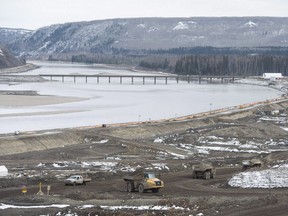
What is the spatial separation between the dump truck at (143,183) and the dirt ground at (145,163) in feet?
1.73

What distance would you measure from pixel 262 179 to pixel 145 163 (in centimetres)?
1475

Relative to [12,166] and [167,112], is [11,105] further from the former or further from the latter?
[12,166]

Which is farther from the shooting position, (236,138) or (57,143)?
(236,138)

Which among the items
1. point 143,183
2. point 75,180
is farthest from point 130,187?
point 75,180

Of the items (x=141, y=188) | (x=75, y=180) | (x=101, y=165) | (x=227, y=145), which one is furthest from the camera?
(x=227, y=145)

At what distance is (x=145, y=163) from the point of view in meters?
48.5

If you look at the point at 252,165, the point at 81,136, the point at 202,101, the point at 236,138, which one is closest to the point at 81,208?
the point at 252,165

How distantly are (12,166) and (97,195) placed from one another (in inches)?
614

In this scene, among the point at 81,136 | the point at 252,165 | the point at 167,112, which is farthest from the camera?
the point at 167,112

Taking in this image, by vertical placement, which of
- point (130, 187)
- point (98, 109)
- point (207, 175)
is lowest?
point (98, 109)

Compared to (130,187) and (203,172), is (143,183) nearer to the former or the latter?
(130,187)

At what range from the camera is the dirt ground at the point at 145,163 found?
2833 centimetres

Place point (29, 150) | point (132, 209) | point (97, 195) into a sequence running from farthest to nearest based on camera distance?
point (29, 150) → point (97, 195) → point (132, 209)

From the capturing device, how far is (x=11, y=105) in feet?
342
